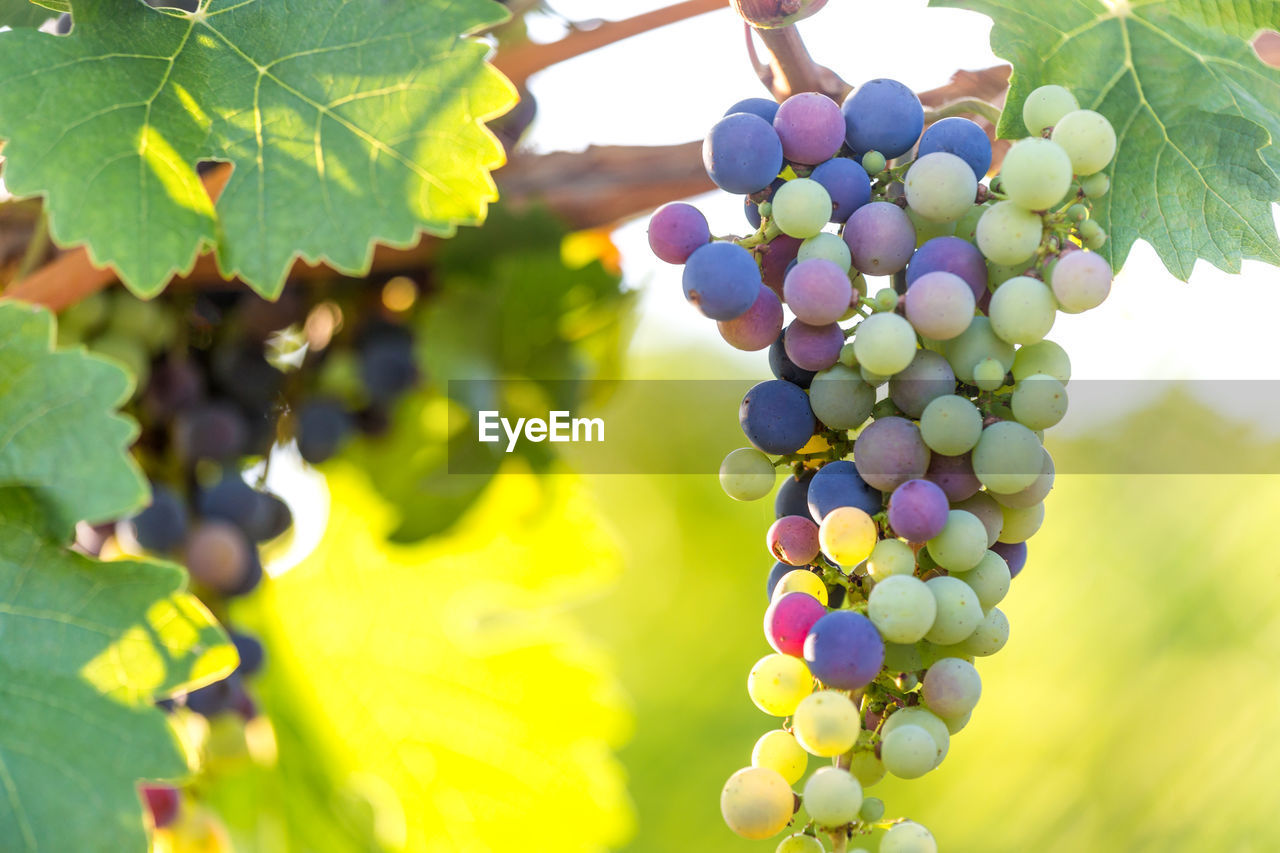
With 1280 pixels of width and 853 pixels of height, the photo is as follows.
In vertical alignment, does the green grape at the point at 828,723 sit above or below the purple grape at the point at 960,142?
below

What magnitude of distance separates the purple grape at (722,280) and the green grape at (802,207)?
0.9 inches

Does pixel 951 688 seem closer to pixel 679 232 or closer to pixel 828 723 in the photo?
pixel 828 723

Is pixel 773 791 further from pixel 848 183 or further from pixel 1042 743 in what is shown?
pixel 1042 743

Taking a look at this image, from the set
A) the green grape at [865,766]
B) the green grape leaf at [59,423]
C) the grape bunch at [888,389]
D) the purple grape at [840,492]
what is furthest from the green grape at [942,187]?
the green grape leaf at [59,423]

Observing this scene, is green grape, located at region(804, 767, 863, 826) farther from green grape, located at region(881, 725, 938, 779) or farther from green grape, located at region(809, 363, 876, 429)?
green grape, located at region(809, 363, 876, 429)

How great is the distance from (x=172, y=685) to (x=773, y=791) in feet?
1.02

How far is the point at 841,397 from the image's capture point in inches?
15.8

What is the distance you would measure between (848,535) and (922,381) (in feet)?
0.24

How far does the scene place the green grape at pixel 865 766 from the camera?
0.38m

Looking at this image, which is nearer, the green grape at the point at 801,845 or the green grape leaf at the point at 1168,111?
the green grape at the point at 801,845

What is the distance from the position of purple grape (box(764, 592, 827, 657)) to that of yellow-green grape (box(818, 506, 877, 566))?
0.02 metres

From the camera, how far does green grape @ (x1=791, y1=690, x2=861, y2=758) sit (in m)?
0.34

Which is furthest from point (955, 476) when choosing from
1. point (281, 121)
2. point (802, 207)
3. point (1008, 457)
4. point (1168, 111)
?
point (281, 121)

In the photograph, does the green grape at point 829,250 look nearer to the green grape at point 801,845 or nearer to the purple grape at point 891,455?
the purple grape at point 891,455
